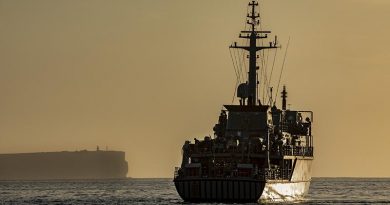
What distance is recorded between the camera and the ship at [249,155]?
113 metres

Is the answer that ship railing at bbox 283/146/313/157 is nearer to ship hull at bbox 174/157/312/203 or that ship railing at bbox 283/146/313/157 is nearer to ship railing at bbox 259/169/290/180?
ship railing at bbox 259/169/290/180

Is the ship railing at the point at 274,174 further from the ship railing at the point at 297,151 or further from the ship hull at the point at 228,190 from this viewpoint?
the ship railing at the point at 297,151

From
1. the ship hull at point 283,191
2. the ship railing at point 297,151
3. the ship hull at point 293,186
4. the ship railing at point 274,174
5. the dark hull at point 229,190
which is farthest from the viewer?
the ship railing at point 297,151

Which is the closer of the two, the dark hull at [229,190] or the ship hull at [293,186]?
the dark hull at [229,190]

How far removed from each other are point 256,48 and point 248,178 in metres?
26.4

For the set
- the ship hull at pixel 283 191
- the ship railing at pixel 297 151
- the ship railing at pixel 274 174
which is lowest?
the ship hull at pixel 283 191

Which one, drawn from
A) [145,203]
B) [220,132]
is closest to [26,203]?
[145,203]

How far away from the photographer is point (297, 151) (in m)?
Result: 140

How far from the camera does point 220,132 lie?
129 m

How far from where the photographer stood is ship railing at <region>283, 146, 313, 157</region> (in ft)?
428

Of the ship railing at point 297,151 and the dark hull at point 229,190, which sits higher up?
the ship railing at point 297,151

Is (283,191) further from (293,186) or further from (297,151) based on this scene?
(297,151)

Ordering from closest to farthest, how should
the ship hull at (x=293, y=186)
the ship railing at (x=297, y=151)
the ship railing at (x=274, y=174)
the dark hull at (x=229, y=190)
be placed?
the dark hull at (x=229, y=190)
the ship railing at (x=274, y=174)
the ship hull at (x=293, y=186)
the ship railing at (x=297, y=151)

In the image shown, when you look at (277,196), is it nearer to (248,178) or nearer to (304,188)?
(248,178)
